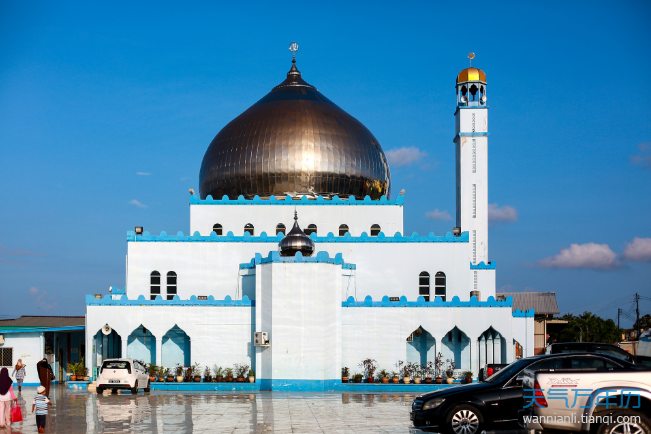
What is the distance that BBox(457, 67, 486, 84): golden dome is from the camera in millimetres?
37688

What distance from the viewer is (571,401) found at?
11.7 metres

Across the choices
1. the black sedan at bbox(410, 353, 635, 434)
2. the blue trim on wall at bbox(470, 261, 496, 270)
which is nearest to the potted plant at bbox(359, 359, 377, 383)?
the blue trim on wall at bbox(470, 261, 496, 270)

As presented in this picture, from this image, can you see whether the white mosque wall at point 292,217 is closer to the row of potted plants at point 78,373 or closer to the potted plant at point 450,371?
the potted plant at point 450,371

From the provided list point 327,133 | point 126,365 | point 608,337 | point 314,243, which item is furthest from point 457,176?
point 608,337

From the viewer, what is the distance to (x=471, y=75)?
37.8 metres

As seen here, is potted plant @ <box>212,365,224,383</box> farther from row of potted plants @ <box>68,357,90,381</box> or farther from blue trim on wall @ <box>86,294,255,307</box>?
row of potted plants @ <box>68,357,90,381</box>

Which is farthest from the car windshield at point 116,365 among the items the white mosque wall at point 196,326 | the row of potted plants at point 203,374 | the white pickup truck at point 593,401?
the white pickup truck at point 593,401

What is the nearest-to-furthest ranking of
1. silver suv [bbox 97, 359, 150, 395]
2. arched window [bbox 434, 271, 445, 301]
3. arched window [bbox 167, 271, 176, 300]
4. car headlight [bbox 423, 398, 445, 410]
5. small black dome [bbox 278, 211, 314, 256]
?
1. car headlight [bbox 423, 398, 445, 410]
2. silver suv [bbox 97, 359, 150, 395]
3. small black dome [bbox 278, 211, 314, 256]
4. arched window [bbox 167, 271, 176, 300]
5. arched window [bbox 434, 271, 445, 301]

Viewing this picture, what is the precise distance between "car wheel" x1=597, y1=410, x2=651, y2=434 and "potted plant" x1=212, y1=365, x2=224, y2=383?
61.9 feet

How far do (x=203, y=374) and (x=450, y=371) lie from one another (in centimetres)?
966

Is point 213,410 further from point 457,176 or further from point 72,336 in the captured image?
point 457,176

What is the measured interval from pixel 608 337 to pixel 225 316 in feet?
156

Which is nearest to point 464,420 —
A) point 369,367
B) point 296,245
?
point 369,367

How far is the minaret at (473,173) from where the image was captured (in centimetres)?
3631
